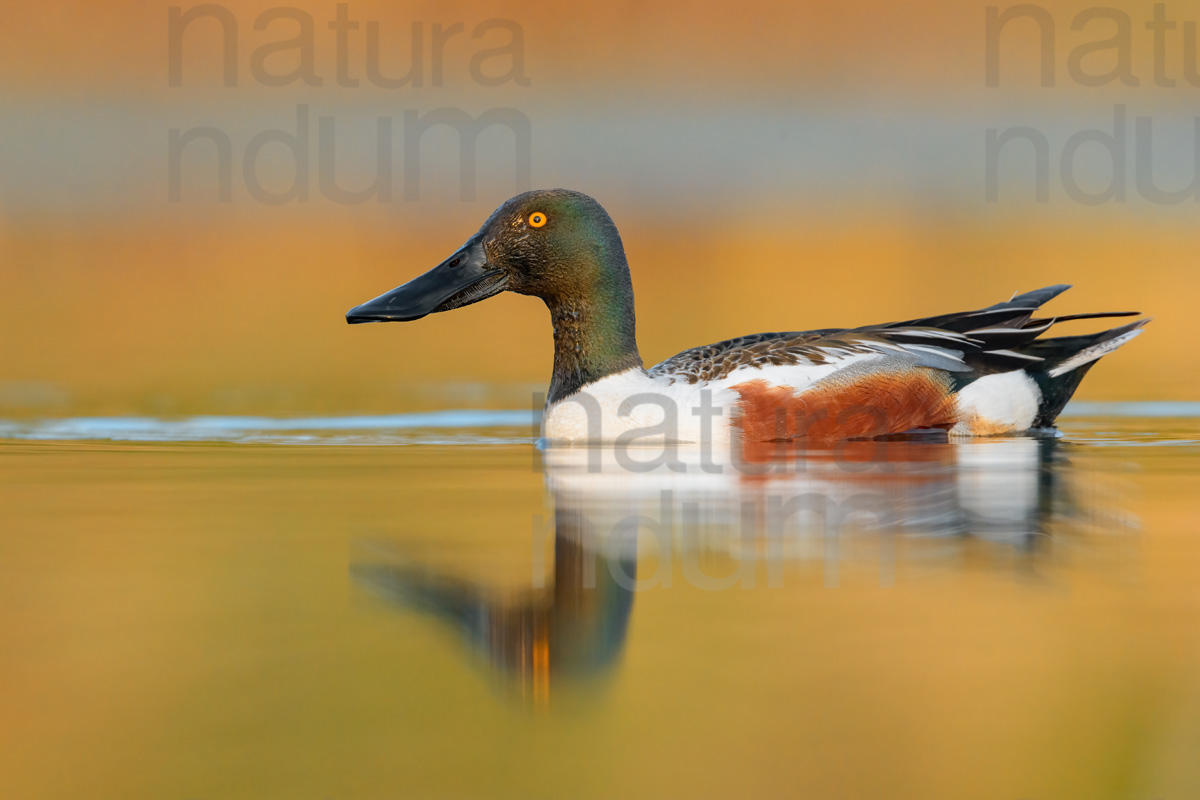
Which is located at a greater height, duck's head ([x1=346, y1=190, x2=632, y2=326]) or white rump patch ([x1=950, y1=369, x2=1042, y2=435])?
duck's head ([x1=346, y1=190, x2=632, y2=326])

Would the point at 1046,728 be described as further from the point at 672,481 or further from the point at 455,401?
the point at 455,401

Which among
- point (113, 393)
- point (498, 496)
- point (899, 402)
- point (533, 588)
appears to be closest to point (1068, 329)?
point (899, 402)

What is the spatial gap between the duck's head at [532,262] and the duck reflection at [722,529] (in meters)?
1.14

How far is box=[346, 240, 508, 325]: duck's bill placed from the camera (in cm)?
755

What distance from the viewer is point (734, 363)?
24.1 ft

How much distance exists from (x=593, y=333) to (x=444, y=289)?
0.74m

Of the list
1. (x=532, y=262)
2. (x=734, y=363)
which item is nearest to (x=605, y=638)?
(x=734, y=363)

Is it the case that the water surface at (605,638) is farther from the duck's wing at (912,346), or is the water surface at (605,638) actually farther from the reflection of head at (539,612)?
the duck's wing at (912,346)

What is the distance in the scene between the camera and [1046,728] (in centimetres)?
301

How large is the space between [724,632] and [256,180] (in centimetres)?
1862

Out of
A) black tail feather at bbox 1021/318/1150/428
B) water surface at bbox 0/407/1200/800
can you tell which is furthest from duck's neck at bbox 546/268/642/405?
black tail feather at bbox 1021/318/1150/428

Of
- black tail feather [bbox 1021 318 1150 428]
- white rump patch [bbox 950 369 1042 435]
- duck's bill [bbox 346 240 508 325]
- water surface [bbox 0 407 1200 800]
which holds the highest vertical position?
duck's bill [bbox 346 240 508 325]

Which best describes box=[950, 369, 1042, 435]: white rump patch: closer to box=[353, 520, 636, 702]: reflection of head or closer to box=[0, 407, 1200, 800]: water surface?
box=[0, 407, 1200, 800]: water surface

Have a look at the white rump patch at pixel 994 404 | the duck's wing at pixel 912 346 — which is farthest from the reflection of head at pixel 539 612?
the white rump patch at pixel 994 404
